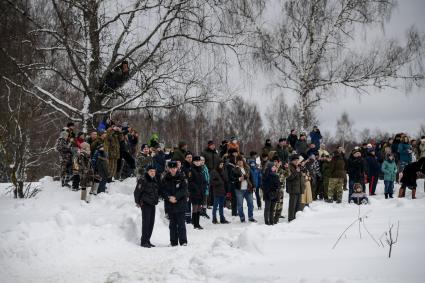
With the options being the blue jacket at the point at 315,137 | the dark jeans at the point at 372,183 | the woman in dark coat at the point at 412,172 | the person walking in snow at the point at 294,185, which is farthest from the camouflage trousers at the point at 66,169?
the dark jeans at the point at 372,183

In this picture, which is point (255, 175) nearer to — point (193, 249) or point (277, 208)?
point (277, 208)

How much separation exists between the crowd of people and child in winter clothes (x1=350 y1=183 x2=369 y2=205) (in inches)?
1.3

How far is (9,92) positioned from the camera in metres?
13.3

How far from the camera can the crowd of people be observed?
403 inches

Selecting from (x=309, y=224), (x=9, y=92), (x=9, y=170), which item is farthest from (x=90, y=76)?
(x=309, y=224)

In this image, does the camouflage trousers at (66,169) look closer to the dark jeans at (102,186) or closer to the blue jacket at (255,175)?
the dark jeans at (102,186)

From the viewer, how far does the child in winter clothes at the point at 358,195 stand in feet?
48.9

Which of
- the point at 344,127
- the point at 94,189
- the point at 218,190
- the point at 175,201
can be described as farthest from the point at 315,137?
the point at 344,127

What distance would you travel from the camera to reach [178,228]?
995 centimetres

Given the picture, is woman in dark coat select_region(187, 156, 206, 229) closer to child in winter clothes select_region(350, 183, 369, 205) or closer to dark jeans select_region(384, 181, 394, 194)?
child in winter clothes select_region(350, 183, 369, 205)

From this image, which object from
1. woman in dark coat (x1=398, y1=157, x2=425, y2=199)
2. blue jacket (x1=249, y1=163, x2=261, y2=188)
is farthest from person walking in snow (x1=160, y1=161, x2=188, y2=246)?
woman in dark coat (x1=398, y1=157, x2=425, y2=199)

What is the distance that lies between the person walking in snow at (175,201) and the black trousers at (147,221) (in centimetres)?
39

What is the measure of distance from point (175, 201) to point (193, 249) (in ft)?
4.15

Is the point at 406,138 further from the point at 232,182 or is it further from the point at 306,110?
the point at 232,182
